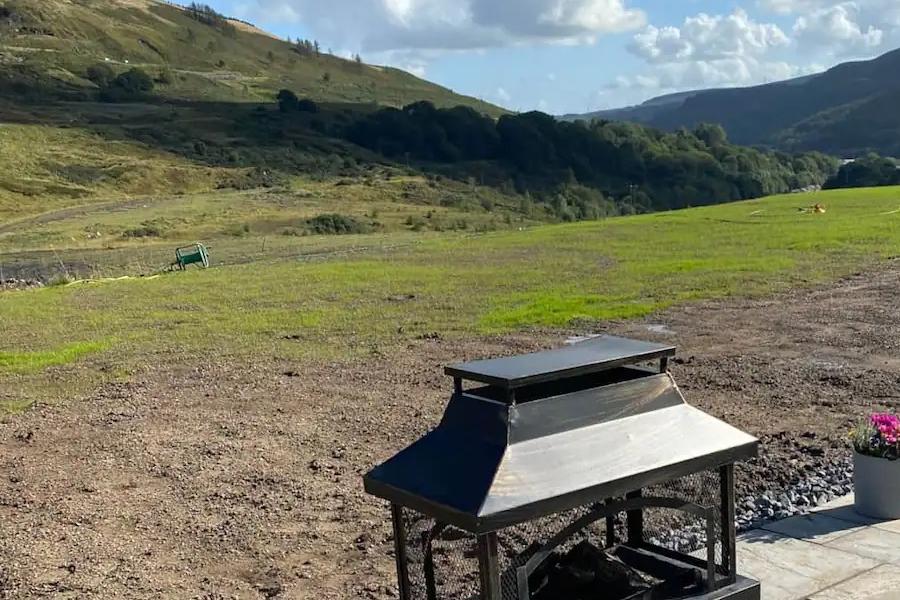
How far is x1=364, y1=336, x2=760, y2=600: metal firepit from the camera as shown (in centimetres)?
288

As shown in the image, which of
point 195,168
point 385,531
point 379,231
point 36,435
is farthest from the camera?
point 195,168

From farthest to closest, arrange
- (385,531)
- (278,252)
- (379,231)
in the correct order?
(379,231) < (278,252) < (385,531)

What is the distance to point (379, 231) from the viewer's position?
44500mm

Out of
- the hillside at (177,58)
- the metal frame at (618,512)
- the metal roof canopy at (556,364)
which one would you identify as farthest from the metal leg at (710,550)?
the hillside at (177,58)

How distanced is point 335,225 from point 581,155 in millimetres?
58923

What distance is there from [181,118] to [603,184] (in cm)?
4173

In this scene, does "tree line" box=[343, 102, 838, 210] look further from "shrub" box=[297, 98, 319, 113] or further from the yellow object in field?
the yellow object in field

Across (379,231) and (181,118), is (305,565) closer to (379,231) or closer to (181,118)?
(379,231)

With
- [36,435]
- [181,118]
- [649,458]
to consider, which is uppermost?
[181,118]

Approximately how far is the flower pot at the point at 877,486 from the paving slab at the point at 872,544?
179mm

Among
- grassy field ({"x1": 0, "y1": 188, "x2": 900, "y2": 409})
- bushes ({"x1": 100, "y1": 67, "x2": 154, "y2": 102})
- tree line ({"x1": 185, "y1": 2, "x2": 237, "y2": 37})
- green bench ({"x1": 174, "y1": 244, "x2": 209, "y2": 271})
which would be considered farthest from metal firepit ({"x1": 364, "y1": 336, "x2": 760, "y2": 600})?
tree line ({"x1": 185, "y1": 2, "x2": 237, "y2": 37})

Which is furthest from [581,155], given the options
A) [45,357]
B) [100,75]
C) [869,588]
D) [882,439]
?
[869,588]

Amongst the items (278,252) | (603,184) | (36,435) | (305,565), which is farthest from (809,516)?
(603,184)

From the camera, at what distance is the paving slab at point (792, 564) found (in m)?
4.39
